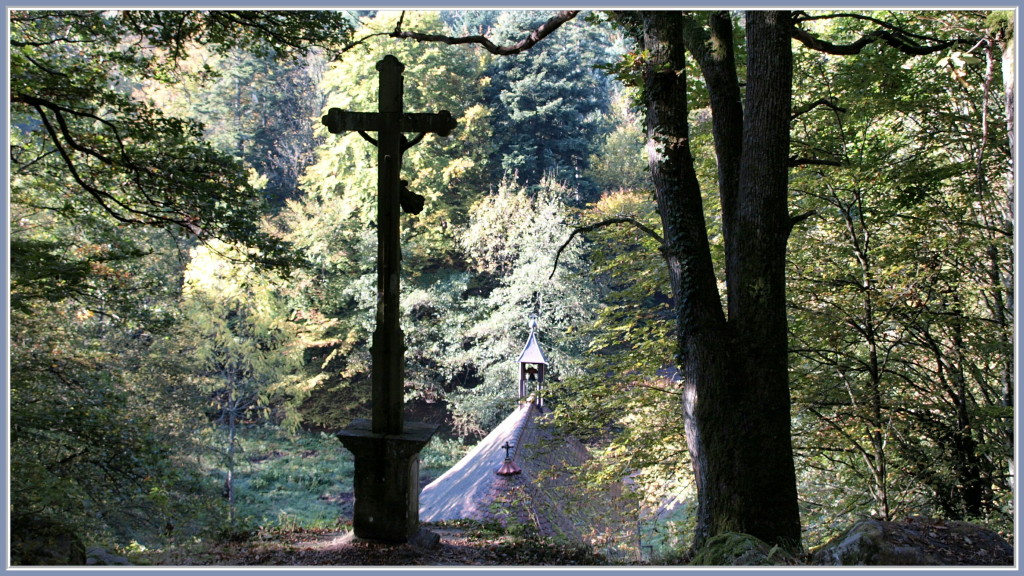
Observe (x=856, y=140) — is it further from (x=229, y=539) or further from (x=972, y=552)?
(x=229, y=539)

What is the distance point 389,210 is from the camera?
10.5 feet

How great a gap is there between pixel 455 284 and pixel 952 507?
14.1 meters

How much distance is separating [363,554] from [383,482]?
32cm

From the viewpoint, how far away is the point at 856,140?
5.11 metres

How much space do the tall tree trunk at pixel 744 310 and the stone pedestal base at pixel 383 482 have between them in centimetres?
146

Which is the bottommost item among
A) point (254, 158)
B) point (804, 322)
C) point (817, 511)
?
point (817, 511)

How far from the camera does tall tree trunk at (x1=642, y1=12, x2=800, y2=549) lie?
132 inches

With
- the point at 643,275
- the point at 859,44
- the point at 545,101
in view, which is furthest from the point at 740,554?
the point at 545,101

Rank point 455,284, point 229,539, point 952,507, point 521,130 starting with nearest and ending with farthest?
1. point 229,539
2. point 952,507
3. point 455,284
4. point 521,130

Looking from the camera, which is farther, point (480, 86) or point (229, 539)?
point (480, 86)

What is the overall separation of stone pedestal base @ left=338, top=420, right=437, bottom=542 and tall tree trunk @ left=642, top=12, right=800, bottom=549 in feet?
4.79

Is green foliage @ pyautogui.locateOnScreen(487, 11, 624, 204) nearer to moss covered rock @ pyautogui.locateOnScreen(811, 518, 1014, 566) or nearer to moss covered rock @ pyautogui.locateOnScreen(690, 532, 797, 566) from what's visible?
moss covered rock @ pyautogui.locateOnScreen(690, 532, 797, 566)

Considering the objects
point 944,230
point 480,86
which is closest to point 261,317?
point 480,86

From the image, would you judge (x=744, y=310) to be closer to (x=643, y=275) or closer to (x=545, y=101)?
(x=643, y=275)
